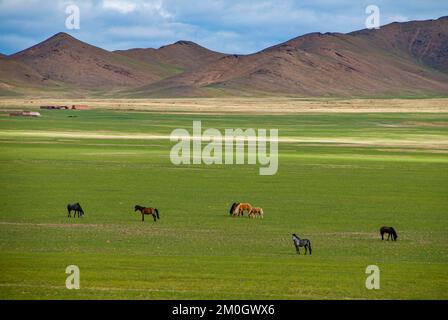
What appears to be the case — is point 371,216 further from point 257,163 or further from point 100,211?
point 257,163

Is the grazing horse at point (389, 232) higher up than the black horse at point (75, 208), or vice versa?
the black horse at point (75, 208)

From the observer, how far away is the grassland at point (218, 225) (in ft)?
59.1

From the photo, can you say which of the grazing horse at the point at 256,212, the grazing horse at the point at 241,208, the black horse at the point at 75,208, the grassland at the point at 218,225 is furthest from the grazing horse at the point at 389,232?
the black horse at the point at 75,208

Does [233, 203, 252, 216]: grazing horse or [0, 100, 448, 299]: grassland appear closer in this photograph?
[0, 100, 448, 299]: grassland

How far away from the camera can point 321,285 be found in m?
18.0

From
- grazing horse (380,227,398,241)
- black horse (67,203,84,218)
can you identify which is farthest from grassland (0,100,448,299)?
black horse (67,203,84,218)

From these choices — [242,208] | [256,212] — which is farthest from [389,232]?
[242,208]

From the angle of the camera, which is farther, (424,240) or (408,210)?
(408,210)

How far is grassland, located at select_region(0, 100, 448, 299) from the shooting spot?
59.1ft

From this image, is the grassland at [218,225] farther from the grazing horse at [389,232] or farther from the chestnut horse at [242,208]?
the chestnut horse at [242,208]

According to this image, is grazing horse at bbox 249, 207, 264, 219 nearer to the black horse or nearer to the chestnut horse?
the chestnut horse

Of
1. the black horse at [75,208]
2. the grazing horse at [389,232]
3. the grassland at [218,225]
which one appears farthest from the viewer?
the black horse at [75,208]

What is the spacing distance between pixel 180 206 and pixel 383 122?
69411 millimetres
